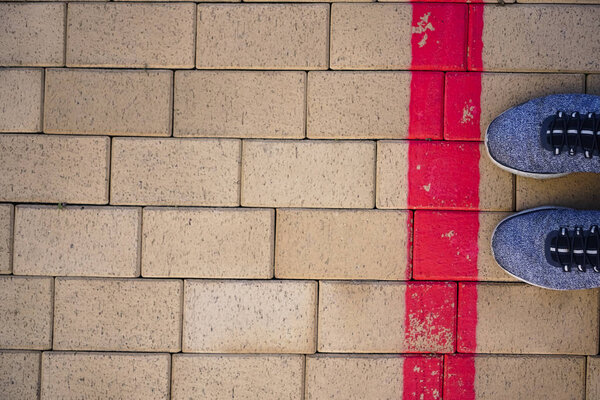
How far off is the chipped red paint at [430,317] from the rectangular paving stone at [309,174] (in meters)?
0.44

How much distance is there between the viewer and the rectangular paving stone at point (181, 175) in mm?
2051

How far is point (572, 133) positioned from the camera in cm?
190

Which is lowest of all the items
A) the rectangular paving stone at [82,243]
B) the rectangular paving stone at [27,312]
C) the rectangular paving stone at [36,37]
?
the rectangular paving stone at [27,312]

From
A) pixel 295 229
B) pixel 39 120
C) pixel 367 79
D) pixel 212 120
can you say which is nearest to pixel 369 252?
pixel 295 229

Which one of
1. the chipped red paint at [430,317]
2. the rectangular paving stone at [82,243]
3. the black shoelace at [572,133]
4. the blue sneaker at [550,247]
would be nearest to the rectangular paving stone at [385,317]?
the chipped red paint at [430,317]

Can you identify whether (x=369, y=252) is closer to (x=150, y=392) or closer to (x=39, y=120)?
(x=150, y=392)

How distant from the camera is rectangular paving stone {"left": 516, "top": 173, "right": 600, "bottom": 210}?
204 cm

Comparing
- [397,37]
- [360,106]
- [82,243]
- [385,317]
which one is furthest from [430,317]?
[82,243]

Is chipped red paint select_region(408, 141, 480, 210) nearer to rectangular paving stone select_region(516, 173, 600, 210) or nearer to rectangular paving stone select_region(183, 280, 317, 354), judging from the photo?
rectangular paving stone select_region(516, 173, 600, 210)

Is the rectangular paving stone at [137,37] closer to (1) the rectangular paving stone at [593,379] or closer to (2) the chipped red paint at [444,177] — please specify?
(2) the chipped red paint at [444,177]

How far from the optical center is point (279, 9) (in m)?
2.06

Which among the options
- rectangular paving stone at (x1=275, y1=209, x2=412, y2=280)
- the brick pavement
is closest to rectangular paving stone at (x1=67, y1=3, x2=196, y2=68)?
the brick pavement

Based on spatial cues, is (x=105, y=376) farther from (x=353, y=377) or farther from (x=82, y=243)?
(x=353, y=377)

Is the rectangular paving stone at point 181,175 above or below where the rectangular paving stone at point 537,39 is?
below
